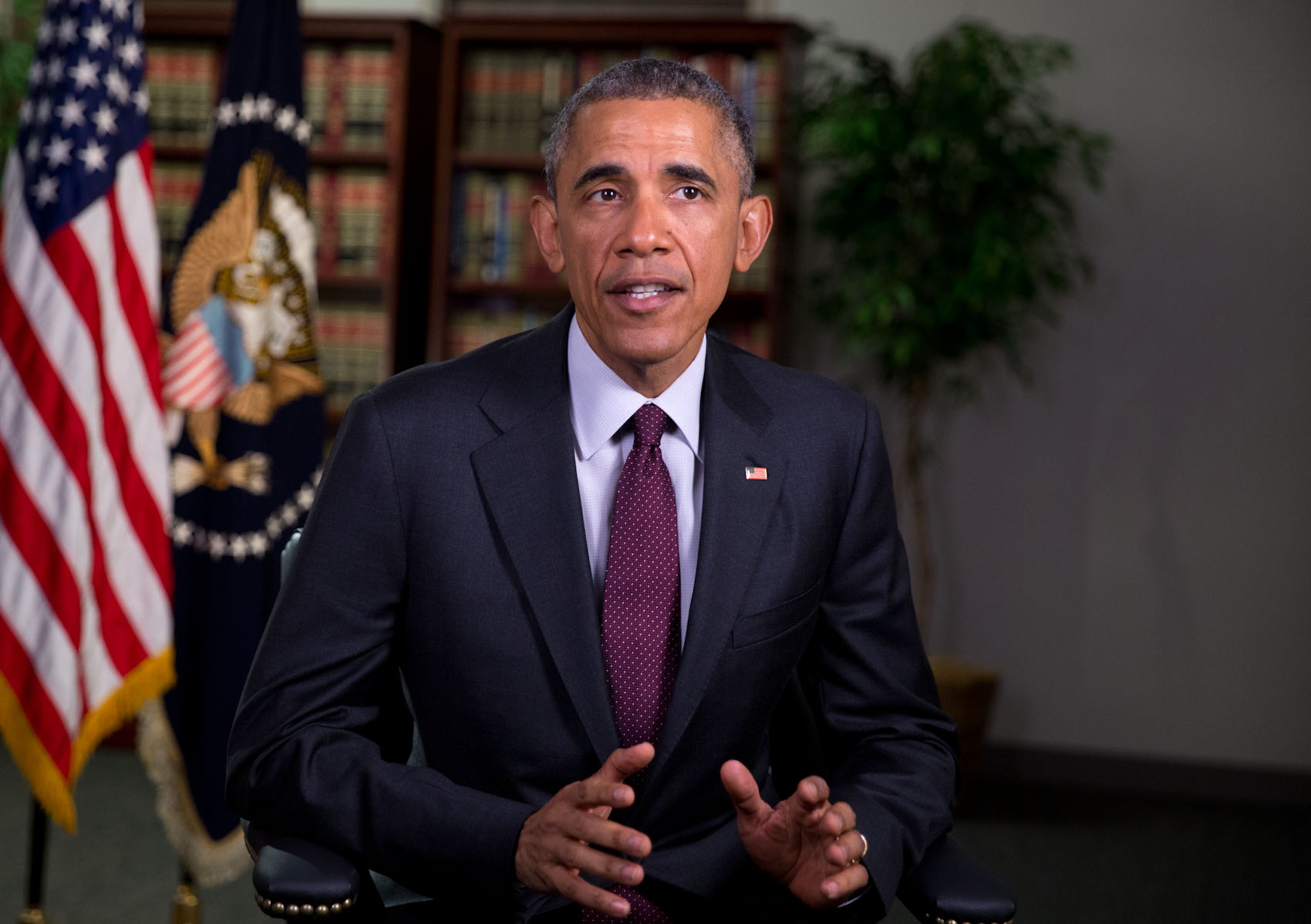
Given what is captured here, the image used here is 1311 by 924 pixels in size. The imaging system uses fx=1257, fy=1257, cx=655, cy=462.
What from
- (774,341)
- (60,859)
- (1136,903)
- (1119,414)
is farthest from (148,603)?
(1119,414)

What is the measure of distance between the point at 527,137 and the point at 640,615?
10.6ft

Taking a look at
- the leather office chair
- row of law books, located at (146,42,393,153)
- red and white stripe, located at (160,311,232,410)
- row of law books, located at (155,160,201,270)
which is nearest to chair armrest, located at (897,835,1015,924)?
the leather office chair

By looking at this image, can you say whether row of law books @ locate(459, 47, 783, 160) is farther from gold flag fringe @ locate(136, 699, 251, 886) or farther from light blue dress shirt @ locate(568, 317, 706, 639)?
light blue dress shirt @ locate(568, 317, 706, 639)

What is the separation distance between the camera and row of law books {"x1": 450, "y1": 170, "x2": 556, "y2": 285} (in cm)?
429

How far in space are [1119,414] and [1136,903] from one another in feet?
5.56

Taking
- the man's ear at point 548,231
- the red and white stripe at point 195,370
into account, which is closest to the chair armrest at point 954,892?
the man's ear at point 548,231

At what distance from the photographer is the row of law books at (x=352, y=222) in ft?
14.0

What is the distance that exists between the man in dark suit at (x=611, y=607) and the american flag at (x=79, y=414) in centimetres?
136

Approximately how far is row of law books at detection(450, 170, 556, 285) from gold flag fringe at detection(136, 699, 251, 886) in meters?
1.96

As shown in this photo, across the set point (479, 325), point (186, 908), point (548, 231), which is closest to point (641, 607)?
point (548, 231)

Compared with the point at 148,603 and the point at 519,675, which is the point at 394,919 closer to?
the point at 519,675

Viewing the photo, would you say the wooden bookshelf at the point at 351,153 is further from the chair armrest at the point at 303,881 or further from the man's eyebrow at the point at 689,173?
the chair armrest at the point at 303,881

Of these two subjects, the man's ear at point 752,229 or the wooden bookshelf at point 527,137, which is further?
the wooden bookshelf at point 527,137

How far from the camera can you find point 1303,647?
13.7 feet
